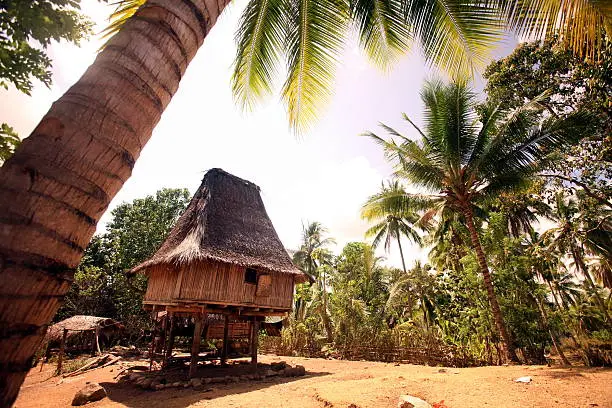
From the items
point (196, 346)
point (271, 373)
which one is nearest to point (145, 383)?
point (196, 346)

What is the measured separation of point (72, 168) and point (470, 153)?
12.2 m

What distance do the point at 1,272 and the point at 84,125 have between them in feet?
2.08

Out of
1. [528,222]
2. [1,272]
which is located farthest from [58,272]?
[528,222]

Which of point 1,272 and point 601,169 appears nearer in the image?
point 1,272

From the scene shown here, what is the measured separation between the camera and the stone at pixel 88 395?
8656 millimetres

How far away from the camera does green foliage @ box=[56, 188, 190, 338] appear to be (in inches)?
872

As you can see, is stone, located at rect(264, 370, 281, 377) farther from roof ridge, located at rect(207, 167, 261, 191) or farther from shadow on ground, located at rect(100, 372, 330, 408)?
roof ridge, located at rect(207, 167, 261, 191)

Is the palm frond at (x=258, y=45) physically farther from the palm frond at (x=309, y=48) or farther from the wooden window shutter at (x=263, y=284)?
the wooden window shutter at (x=263, y=284)

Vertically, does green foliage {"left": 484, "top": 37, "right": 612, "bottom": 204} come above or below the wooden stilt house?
above

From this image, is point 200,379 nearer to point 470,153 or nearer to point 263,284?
point 263,284

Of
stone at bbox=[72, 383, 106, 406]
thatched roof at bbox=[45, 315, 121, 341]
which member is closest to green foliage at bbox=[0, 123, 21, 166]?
stone at bbox=[72, 383, 106, 406]

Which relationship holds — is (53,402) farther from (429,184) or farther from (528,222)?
(528,222)

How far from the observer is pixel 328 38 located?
4.81 m

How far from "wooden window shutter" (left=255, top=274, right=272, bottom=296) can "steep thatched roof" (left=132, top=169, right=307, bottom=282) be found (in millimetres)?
451
